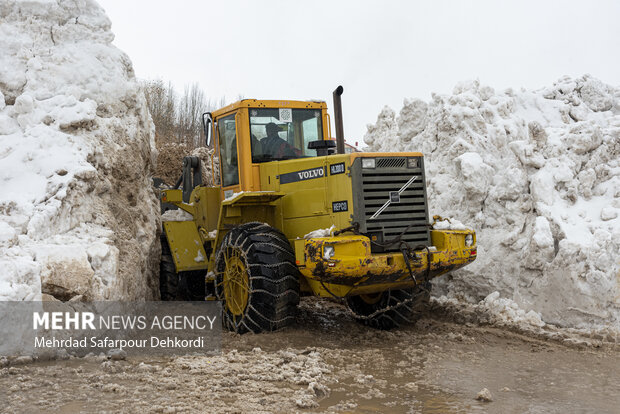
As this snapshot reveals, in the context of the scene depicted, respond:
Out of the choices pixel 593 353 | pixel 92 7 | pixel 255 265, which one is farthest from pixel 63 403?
pixel 92 7

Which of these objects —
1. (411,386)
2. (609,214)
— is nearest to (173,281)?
(411,386)

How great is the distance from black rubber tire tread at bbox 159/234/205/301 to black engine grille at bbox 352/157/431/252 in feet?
11.1

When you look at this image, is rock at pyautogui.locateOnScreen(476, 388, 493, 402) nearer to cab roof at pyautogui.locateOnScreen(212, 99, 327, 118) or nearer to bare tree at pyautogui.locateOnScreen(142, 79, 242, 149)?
cab roof at pyautogui.locateOnScreen(212, 99, 327, 118)

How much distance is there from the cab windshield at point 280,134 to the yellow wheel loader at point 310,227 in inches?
0.5

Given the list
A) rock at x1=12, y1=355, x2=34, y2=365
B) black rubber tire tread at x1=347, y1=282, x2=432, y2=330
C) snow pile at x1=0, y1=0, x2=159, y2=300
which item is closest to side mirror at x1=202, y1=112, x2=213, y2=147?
snow pile at x1=0, y1=0, x2=159, y2=300

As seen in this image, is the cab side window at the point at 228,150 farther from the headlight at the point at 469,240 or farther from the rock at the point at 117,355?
the headlight at the point at 469,240

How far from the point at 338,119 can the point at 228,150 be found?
1.73 metres

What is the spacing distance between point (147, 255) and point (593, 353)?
5.90 metres

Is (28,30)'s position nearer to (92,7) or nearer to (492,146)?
(92,7)

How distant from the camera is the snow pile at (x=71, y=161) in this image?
6.75 metres

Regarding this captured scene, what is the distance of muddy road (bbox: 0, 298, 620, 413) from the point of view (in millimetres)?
4867

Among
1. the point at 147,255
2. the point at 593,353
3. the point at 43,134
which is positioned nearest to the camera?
the point at 593,353

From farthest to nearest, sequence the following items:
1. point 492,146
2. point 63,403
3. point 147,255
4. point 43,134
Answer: point 492,146
point 147,255
point 43,134
point 63,403

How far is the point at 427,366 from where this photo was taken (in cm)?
629
